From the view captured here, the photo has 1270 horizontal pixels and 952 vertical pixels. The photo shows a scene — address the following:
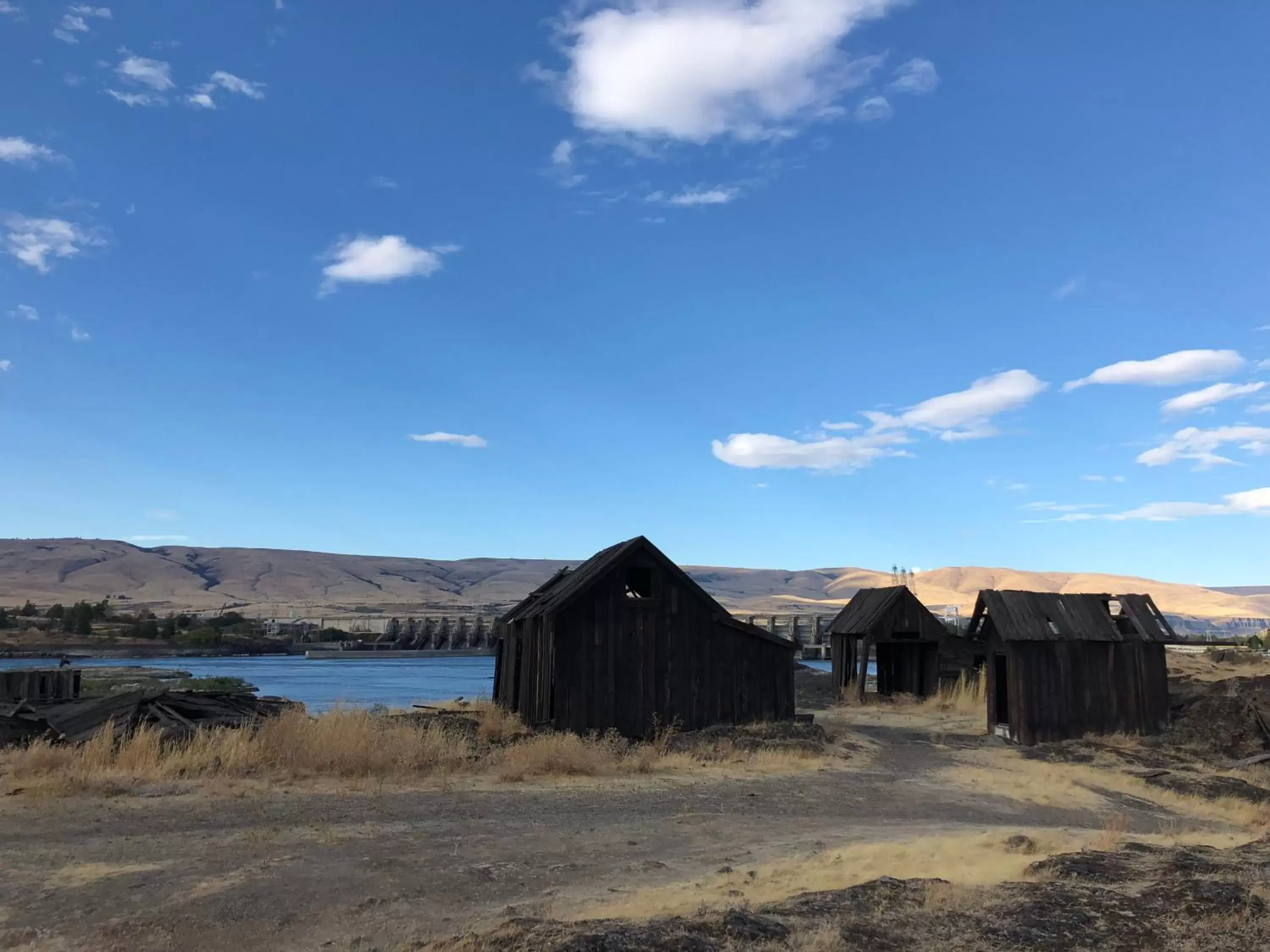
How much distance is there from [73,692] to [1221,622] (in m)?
202

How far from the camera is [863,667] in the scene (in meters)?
32.8

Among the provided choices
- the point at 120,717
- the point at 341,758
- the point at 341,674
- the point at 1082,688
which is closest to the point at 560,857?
the point at 341,758

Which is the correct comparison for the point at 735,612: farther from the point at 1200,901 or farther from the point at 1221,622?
the point at 1200,901

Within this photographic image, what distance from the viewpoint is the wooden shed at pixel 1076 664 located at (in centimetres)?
2116

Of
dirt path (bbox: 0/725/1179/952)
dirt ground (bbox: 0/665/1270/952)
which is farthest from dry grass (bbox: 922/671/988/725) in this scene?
dirt path (bbox: 0/725/1179/952)

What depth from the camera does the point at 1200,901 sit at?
7.05 metres

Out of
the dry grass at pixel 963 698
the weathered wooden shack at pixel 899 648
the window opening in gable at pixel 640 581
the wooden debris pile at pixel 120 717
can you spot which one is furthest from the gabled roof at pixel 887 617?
the wooden debris pile at pixel 120 717

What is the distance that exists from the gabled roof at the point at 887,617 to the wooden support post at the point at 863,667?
0.31 m

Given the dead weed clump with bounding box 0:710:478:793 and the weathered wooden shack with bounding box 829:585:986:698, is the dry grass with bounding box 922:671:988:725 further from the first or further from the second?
the dead weed clump with bounding box 0:710:478:793

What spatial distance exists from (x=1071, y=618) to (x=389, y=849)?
59.3 ft

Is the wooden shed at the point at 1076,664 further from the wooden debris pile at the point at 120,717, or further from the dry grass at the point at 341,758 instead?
the wooden debris pile at the point at 120,717

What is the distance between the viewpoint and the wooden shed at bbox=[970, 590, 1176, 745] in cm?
2116

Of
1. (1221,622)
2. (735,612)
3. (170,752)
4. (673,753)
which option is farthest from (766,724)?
(1221,622)

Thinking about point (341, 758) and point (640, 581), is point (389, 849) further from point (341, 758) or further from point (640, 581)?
point (640, 581)
